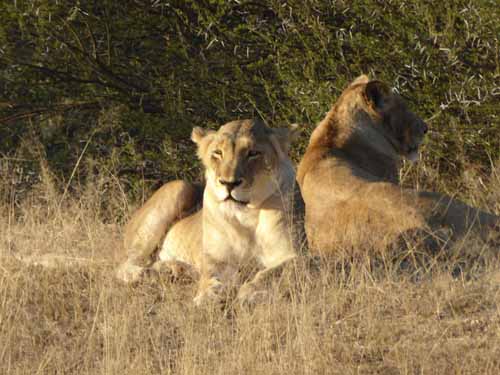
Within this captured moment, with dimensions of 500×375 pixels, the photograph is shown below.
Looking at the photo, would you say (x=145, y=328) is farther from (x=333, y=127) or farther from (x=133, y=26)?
(x=133, y=26)

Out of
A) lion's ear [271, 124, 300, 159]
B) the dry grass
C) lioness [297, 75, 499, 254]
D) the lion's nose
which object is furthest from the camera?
lioness [297, 75, 499, 254]

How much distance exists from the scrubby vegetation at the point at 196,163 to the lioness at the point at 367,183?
0.96 feet

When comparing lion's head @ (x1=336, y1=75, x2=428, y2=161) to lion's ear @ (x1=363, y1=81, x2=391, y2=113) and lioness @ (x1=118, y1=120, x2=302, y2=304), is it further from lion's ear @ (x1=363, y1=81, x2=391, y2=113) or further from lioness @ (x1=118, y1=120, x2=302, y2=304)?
lioness @ (x1=118, y1=120, x2=302, y2=304)

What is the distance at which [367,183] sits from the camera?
276 inches

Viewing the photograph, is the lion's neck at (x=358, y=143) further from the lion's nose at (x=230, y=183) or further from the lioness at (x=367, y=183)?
the lion's nose at (x=230, y=183)

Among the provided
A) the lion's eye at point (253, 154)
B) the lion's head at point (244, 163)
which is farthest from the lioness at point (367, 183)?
Answer: the lion's eye at point (253, 154)

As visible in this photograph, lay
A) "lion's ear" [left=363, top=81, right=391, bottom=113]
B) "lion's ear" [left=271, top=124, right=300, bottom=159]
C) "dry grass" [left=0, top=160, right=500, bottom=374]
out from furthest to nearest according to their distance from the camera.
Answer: "lion's ear" [left=363, top=81, right=391, bottom=113]
"lion's ear" [left=271, top=124, right=300, bottom=159]
"dry grass" [left=0, top=160, right=500, bottom=374]

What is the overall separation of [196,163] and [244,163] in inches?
168

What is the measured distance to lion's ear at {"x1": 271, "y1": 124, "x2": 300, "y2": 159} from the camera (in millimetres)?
6034

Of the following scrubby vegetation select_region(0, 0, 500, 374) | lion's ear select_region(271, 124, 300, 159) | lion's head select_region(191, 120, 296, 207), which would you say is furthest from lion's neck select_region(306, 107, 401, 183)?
lion's head select_region(191, 120, 296, 207)

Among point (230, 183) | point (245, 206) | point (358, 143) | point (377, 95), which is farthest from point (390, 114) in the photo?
point (230, 183)

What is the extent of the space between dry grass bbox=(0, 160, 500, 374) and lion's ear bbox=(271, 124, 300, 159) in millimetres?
649

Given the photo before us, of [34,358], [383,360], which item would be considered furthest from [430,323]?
[34,358]

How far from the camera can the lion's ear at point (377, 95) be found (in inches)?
319
